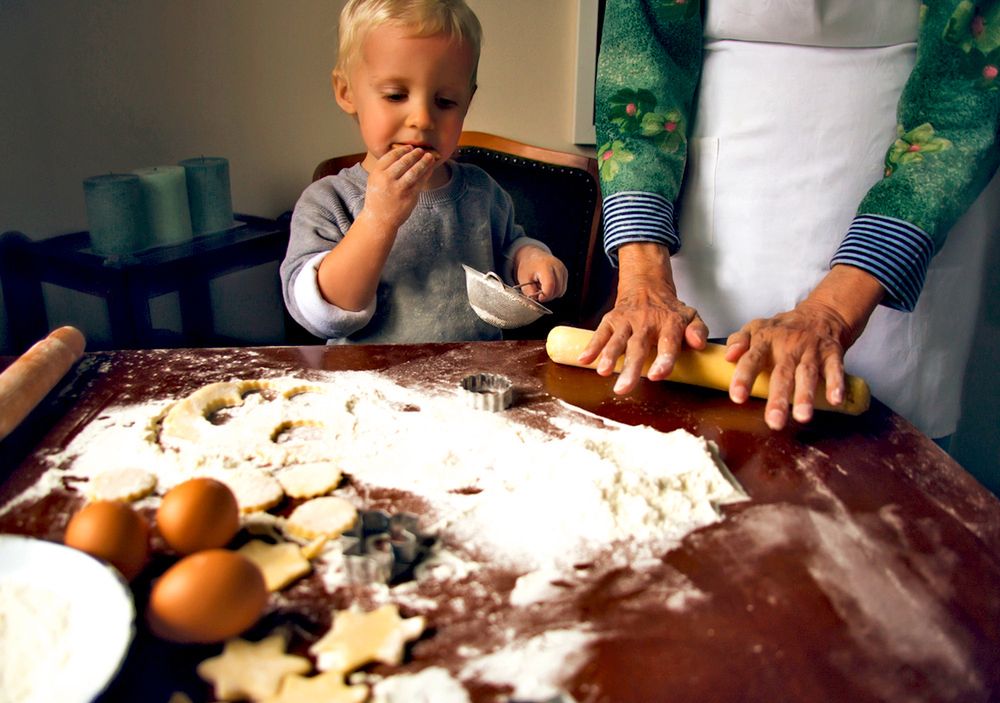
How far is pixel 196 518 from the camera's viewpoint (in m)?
0.62

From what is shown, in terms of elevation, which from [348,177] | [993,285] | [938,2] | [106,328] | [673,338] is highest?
[938,2]

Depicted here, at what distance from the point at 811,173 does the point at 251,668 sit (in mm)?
1107

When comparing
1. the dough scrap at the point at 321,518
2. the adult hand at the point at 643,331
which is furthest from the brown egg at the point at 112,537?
the adult hand at the point at 643,331

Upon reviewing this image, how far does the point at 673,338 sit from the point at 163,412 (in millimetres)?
662

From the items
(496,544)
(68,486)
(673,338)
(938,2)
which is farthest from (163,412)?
(938,2)

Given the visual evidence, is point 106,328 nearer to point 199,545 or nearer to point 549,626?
point 199,545

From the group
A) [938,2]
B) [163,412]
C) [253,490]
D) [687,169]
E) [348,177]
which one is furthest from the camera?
[348,177]

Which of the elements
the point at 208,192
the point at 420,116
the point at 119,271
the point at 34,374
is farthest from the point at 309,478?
the point at 208,192

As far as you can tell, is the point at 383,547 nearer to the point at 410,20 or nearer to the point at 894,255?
the point at 894,255

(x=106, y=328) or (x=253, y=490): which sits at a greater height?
(x=253, y=490)

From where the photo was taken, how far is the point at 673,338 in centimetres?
98

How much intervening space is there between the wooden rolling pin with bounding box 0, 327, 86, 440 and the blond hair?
68 cm

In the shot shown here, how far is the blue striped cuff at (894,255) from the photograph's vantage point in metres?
1.03

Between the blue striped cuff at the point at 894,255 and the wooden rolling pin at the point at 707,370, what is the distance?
0.14 metres
